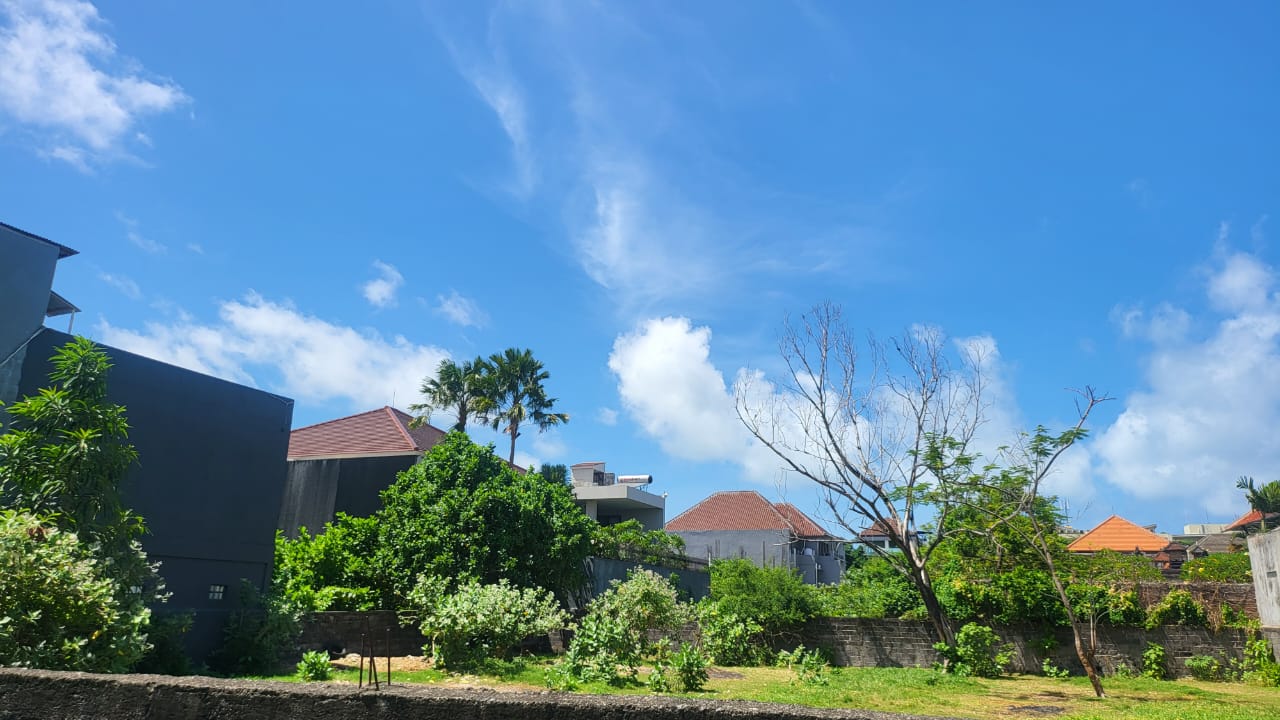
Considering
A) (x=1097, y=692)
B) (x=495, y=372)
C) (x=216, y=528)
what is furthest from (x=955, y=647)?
(x=495, y=372)

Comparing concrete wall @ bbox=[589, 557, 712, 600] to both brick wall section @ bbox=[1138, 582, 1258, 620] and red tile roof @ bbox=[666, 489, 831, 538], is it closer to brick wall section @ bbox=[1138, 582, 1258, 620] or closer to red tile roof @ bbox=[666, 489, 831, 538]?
brick wall section @ bbox=[1138, 582, 1258, 620]

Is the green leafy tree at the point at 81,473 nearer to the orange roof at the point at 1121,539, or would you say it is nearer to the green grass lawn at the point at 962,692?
the green grass lawn at the point at 962,692

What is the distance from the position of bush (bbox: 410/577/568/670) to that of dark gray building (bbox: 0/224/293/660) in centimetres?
349

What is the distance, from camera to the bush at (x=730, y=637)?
16.1m

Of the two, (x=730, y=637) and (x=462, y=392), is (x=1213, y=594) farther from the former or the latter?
(x=462, y=392)

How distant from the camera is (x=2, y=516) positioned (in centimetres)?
867

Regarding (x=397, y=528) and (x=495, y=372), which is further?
(x=495, y=372)

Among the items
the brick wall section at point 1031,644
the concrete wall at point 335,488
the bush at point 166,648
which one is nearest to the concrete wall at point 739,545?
the concrete wall at point 335,488

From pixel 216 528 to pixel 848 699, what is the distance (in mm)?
10707

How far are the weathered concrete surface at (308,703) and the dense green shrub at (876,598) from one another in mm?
14266

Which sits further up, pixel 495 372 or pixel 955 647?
pixel 495 372

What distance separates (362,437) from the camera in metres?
24.7

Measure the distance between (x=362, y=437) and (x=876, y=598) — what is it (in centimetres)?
1599

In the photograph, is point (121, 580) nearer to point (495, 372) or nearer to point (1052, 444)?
point (1052, 444)
